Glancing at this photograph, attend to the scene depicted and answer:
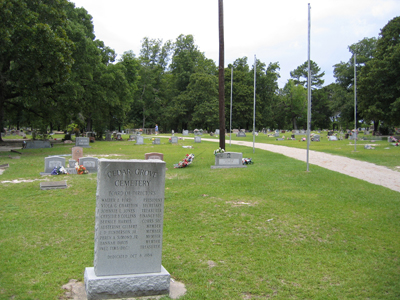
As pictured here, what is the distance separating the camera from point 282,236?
6.33 metres

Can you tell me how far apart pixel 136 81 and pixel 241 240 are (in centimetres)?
4347

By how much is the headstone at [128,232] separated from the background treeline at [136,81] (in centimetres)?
1789

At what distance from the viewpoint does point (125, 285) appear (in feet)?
13.6

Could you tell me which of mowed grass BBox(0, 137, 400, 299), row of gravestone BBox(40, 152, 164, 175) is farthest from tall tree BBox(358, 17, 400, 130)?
row of gravestone BBox(40, 152, 164, 175)

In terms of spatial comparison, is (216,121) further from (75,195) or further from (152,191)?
(152,191)

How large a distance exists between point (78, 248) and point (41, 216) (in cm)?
237

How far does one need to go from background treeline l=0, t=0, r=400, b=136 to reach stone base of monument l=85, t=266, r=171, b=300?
722 inches

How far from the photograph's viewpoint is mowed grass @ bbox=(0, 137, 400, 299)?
4.44m

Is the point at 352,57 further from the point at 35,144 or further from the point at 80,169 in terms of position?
the point at 80,169

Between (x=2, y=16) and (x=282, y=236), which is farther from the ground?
(x=2, y=16)

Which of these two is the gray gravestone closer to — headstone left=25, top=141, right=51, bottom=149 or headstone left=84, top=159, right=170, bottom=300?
headstone left=84, top=159, right=170, bottom=300

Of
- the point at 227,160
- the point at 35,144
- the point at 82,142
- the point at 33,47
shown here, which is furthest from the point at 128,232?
the point at 82,142

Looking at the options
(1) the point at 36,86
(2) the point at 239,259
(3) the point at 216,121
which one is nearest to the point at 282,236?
(2) the point at 239,259

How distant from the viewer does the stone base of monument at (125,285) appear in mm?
4012
